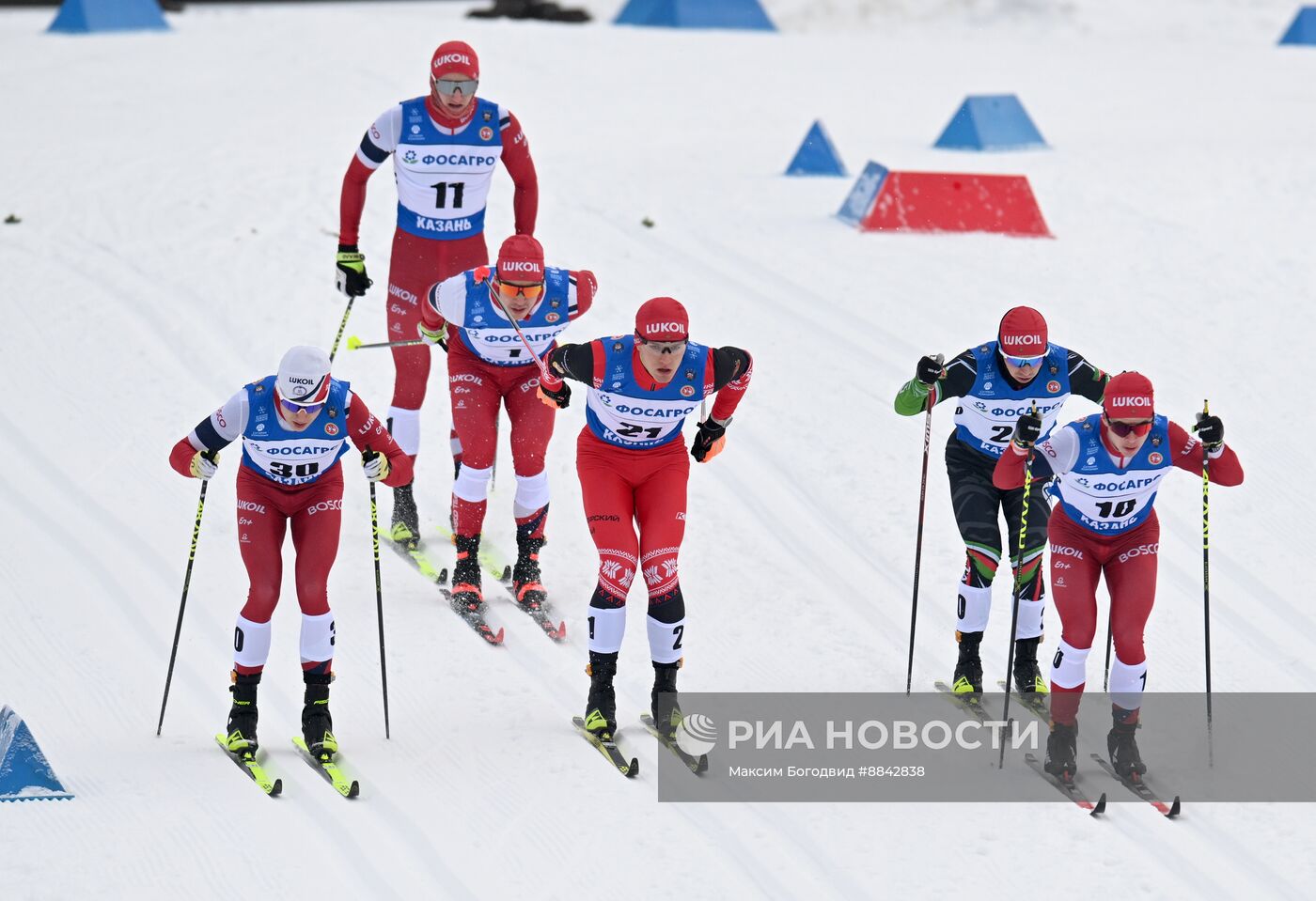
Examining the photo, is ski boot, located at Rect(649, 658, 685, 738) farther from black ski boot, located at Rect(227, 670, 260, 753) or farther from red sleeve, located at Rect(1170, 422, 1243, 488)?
red sleeve, located at Rect(1170, 422, 1243, 488)

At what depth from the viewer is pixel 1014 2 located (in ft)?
85.6

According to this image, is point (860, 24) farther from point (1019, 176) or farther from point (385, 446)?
point (385, 446)

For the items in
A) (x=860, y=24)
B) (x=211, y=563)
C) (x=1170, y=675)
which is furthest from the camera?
(x=860, y=24)

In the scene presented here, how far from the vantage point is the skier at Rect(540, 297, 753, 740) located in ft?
23.2

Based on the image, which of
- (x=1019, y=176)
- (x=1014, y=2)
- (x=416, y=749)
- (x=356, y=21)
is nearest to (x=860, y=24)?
(x=1014, y=2)

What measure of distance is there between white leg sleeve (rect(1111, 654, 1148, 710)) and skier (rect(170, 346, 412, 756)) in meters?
3.12

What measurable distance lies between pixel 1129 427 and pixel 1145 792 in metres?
1.49

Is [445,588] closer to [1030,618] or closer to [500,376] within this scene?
[500,376]

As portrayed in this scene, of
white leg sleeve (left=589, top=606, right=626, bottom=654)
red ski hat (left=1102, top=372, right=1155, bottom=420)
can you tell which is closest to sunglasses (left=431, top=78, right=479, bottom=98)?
white leg sleeve (left=589, top=606, right=626, bottom=654)

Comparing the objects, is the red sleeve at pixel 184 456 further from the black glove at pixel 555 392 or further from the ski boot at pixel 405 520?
the ski boot at pixel 405 520

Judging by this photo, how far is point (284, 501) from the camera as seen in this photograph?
687cm

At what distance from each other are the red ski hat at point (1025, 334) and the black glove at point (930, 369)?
311 millimetres

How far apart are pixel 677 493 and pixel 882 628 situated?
5.74ft

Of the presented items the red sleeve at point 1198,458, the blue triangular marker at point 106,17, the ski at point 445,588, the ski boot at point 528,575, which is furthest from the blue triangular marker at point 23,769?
the blue triangular marker at point 106,17
